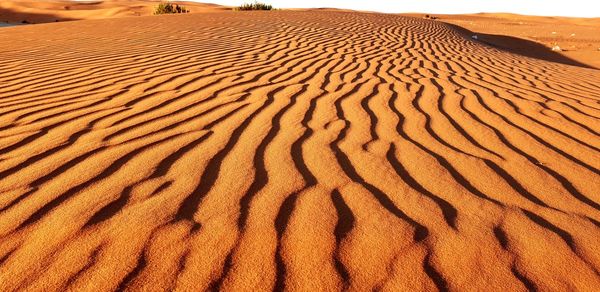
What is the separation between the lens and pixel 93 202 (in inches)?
72.8

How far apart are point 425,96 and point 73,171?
2.82 metres

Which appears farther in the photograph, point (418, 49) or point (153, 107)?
point (418, 49)

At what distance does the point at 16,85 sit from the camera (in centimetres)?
412

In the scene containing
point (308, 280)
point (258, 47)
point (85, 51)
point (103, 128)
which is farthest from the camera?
point (258, 47)

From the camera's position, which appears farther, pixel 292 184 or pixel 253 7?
pixel 253 7

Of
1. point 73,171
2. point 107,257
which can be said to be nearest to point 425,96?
point 73,171

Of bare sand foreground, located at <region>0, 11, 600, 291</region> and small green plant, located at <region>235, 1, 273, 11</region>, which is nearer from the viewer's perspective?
bare sand foreground, located at <region>0, 11, 600, 291</region>

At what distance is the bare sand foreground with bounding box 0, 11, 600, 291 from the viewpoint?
1498 millimetres

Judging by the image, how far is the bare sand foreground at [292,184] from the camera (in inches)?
59.0

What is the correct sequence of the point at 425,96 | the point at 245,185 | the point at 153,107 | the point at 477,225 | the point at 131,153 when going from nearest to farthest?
the point at 477,225 < the point at 245,185 < the point at 131,153 < the point at 153,107 < the point at 425,96

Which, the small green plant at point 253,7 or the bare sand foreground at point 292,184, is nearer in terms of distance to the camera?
the bare sand foreground at point 292,184

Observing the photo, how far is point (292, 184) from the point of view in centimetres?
207

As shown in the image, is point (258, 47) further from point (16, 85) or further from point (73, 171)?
point (73, 171)

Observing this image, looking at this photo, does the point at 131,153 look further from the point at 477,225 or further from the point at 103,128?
the point at 477,225
